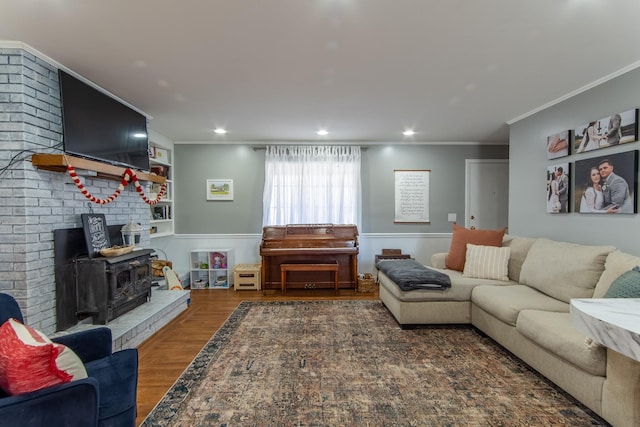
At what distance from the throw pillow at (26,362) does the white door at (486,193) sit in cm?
521

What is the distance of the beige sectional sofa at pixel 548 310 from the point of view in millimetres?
1646

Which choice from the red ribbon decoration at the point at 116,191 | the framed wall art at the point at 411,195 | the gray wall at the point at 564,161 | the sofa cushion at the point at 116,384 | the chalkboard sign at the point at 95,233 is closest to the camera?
the sofa cushion at the point at 116,384

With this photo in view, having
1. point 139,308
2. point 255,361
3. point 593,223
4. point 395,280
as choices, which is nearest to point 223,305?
point 139,308

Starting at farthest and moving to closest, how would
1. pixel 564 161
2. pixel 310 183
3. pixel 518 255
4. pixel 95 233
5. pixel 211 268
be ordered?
pixel 310 183, pixel 211 268, pixel 518 255, pixel 564 161, pixel 95 233

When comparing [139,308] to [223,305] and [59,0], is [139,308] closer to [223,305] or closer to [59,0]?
[223,305]

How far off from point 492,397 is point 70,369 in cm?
230

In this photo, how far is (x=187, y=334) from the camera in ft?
9.69

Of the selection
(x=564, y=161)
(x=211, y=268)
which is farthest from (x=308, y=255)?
(x=564, y=161)

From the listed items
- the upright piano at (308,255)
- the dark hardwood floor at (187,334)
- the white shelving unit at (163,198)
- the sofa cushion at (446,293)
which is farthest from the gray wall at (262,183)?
the sofa cushion at (446,293)

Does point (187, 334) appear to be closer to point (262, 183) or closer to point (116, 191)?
point (116, 191)

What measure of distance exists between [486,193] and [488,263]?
7.32ft

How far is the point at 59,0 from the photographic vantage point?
161cm

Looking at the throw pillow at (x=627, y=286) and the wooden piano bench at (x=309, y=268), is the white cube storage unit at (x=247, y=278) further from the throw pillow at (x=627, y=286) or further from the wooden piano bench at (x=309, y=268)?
the throw pillow at (x=627, y=286)

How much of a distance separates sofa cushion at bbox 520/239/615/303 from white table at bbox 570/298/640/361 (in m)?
0.94
